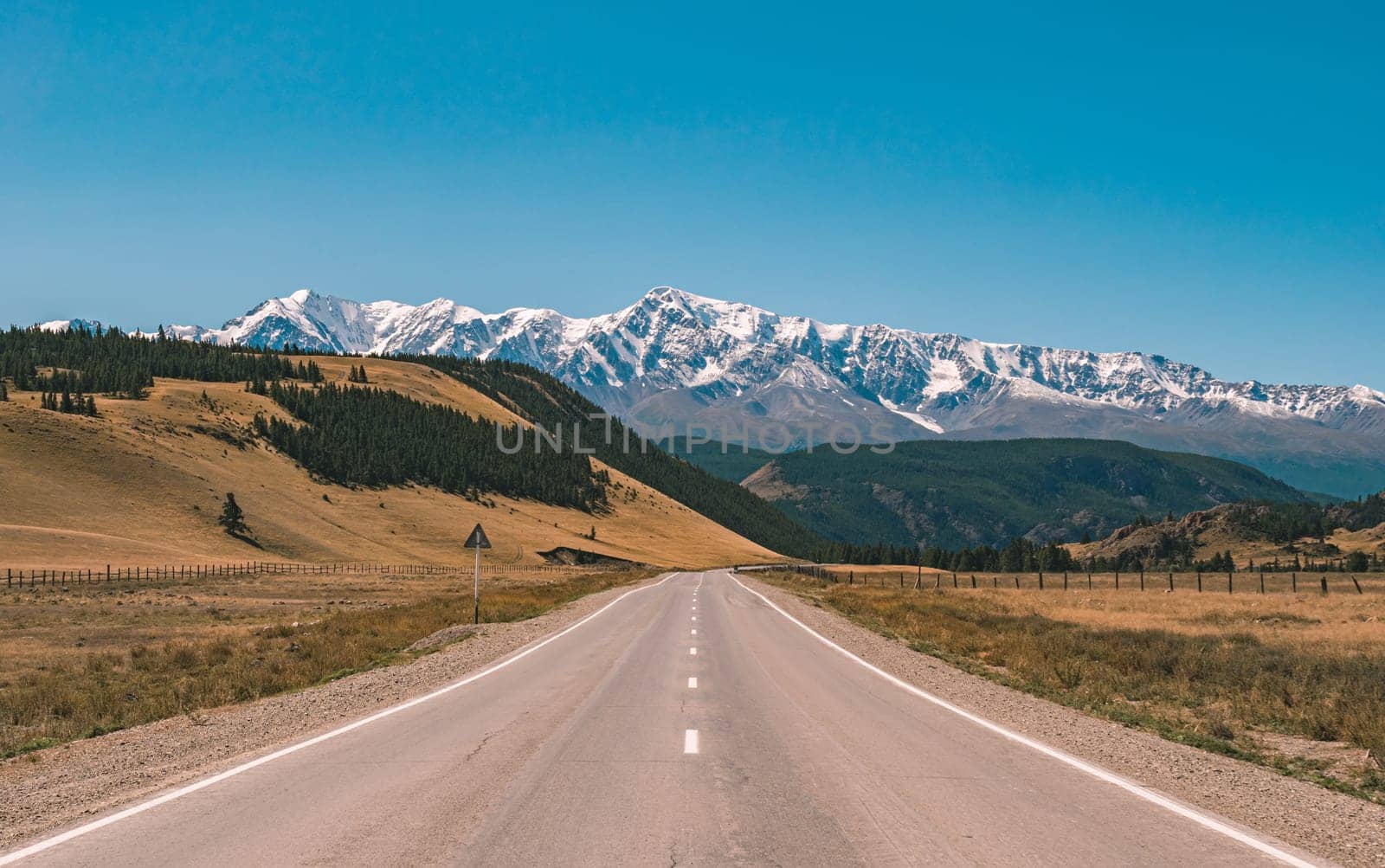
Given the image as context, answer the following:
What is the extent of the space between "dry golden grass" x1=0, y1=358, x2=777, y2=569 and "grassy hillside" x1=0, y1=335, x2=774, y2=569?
21 centimetres

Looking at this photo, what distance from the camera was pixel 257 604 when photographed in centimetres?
4775

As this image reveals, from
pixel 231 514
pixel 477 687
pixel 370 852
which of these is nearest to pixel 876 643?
pixel 477 687

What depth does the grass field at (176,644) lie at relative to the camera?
55.4 ft

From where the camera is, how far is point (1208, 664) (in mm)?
20656

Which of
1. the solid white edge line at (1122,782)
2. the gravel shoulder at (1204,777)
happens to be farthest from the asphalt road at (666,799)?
the gravel shoulder at (1204,777)

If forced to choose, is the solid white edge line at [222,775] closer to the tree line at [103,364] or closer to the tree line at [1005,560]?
the tree line at [1005,560]

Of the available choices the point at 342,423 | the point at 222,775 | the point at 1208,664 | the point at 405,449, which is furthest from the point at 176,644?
the point at 342,423

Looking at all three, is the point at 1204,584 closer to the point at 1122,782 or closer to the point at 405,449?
the point at 1122,782

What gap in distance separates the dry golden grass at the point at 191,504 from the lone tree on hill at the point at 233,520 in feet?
3.40

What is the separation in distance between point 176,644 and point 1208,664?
2747 centimetres

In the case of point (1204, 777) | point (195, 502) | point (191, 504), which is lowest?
point (1204, 777)

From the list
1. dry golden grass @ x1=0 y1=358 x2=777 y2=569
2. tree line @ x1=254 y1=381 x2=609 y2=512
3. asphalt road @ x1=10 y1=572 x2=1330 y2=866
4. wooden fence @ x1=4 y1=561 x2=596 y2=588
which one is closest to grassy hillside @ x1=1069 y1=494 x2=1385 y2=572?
dry golden grass @ x1=0 y1=358 x2=777 y2=569

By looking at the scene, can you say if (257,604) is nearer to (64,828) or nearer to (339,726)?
(339,726)

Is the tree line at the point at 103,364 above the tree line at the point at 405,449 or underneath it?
above
